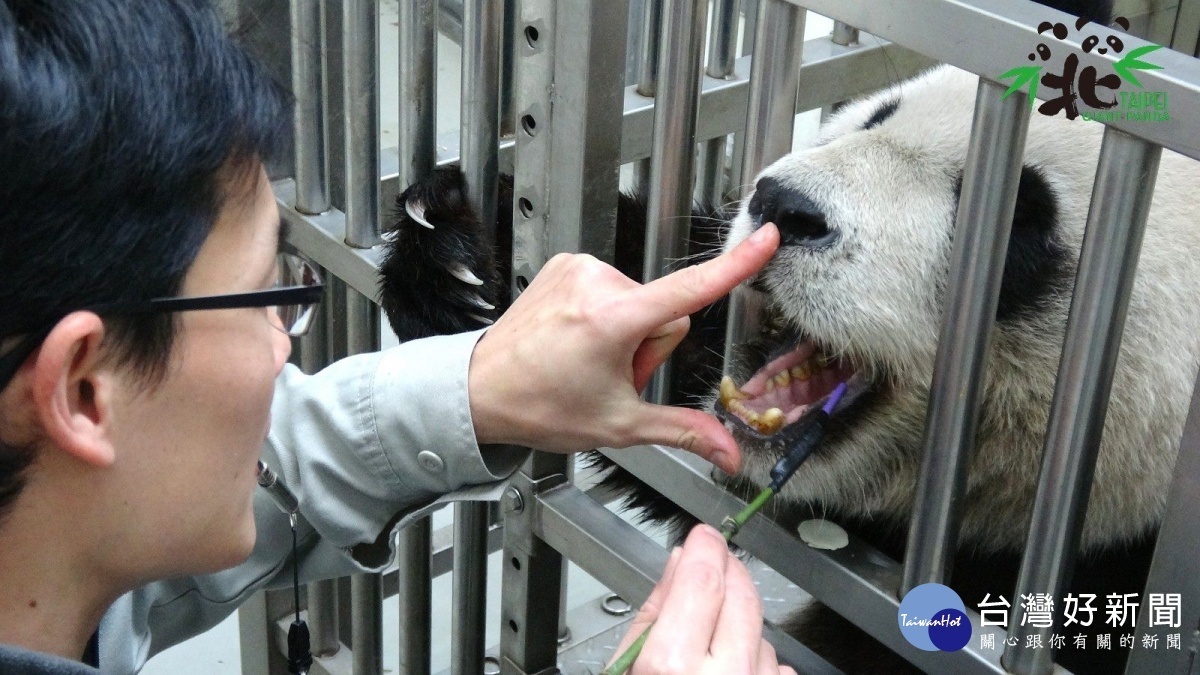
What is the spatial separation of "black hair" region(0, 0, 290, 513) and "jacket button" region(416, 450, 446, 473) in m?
0.39

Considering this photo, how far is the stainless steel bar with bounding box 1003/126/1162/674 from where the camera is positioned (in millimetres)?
839

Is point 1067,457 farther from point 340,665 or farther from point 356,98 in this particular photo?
point 340,665

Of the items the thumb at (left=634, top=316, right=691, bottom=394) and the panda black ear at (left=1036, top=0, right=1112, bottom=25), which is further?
the panda black ear at (left=1036, top=0, right=1112, bottom=25)

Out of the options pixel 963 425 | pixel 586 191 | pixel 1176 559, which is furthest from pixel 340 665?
pixel 1176 559

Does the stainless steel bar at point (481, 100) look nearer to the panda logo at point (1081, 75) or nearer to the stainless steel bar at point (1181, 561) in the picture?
the panda logo at point (1081, 75)

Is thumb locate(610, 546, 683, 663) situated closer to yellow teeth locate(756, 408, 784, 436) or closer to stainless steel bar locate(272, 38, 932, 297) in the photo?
yellow teeth locate(756, 408, 784, 436)

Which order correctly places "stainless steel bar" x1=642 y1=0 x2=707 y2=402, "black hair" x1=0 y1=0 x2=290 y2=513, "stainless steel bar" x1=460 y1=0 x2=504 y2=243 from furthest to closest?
"stainless steel bar" x1=460 y1=0 x2=504 y2=243, "stainless steel bar" x1=642 y1=0 x2=707 y2=402, "black hair" x1=0 y1=0 x2=290 y2=513

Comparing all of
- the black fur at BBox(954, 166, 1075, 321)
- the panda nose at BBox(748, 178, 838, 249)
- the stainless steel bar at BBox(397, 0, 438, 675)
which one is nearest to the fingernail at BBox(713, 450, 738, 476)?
the panda nose at BBox(748, 178, 838, 249)

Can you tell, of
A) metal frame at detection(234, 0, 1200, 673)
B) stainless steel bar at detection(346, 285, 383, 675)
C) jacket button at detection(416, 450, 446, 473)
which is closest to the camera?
metal frame at detection(234, 0, 1200, 673)

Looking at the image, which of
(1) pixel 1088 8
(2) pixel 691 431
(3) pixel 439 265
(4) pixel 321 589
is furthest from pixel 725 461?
(4) pixel 321 589

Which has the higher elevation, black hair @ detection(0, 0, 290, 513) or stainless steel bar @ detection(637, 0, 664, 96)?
black hair @ detection(0, 0, 290, 513)

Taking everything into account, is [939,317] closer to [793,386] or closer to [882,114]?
[793,386]

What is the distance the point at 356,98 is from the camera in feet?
5.00

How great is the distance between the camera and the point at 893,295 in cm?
Answer: 121
